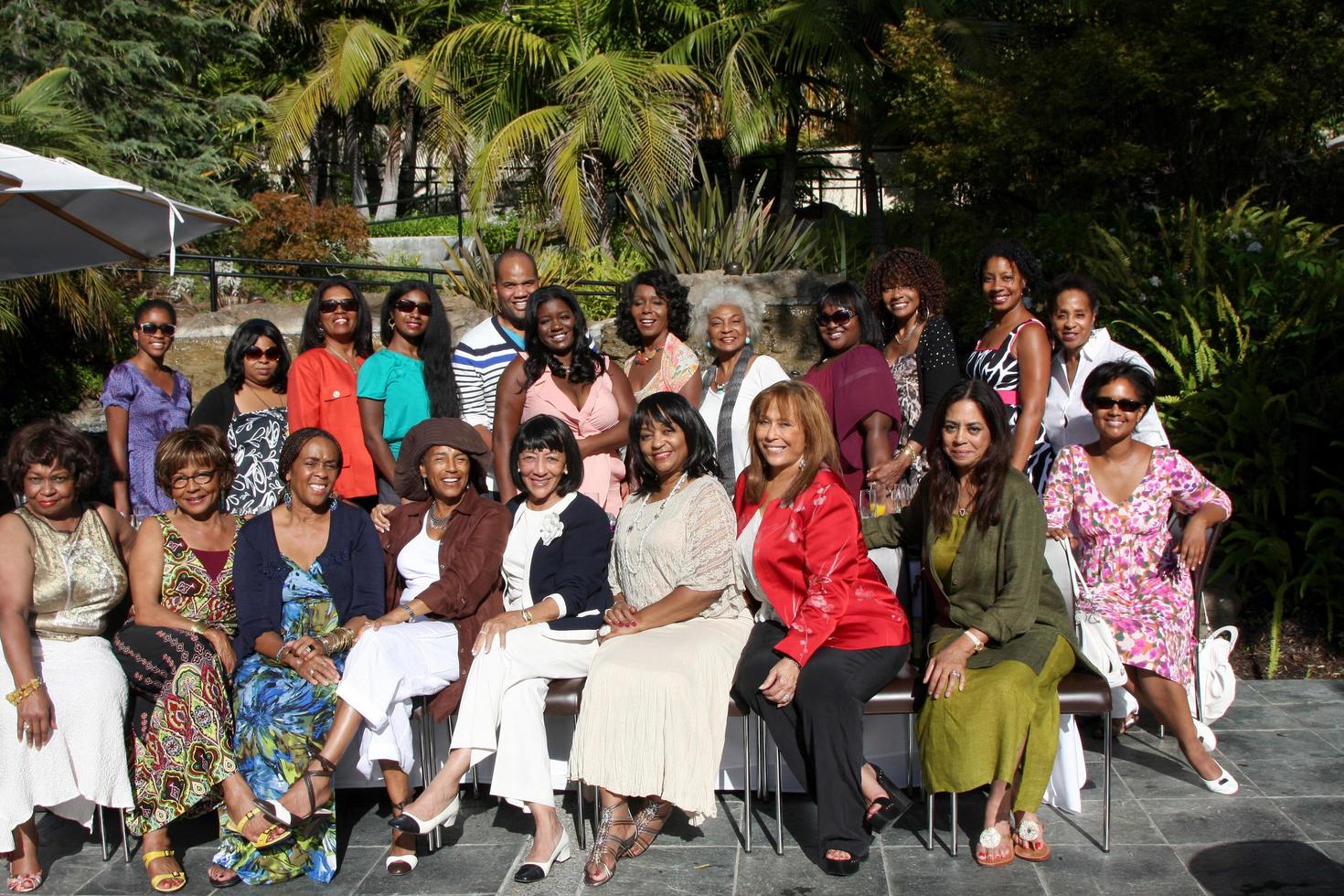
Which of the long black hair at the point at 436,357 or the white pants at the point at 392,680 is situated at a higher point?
the long black hair at the point at 436,357

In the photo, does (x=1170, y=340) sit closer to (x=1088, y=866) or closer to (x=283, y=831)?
(x=1088, y=866)

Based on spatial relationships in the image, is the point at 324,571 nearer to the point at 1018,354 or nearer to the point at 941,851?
the point at 941,851

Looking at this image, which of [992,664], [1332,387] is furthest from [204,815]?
[1332,387]

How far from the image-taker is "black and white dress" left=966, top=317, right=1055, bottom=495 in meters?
5.11

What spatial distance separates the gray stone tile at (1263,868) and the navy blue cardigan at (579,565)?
2283 mm

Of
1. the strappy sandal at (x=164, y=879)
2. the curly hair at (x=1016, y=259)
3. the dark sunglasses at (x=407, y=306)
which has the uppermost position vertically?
the curly hair at (x=1016, y=259)

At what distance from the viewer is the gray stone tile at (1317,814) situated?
13.8 ft

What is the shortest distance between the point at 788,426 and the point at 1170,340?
4.30 meters

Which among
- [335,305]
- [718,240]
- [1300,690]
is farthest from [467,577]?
[718,240]

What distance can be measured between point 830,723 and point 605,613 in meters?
0.98

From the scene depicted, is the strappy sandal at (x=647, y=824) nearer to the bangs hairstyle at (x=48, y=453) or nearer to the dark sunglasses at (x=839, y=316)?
the dark sunglasses at (x=839, y=316)

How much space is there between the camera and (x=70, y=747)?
4.21m

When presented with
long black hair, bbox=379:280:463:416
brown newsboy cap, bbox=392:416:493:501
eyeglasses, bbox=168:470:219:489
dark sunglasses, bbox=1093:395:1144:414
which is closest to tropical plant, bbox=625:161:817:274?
long black hair, bbox=379:280:463:416

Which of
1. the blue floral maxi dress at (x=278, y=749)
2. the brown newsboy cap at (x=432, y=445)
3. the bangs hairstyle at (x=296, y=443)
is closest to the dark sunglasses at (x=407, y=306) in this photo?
the brown newsboy cap at (x=432, y=445)
